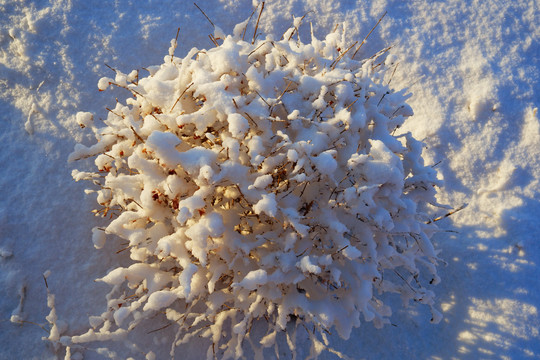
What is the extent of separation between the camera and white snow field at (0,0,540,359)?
1.53m

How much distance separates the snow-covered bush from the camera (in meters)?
1.14

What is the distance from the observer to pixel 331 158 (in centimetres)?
112

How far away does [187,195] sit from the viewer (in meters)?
1.21

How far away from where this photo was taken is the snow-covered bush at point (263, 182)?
3.74 feet

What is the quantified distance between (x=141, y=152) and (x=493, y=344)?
1580mm

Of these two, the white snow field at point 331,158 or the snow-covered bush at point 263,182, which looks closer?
the snow-covered bush at point 263,182

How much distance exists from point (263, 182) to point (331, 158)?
8.1 inches

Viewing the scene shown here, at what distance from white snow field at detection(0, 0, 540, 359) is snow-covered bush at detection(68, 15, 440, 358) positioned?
0.35ft

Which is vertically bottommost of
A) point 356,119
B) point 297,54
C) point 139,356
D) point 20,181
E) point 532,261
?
point 139,356

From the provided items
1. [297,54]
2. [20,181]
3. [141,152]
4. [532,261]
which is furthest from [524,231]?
[20,181]

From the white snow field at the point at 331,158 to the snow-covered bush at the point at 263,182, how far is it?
108 mm

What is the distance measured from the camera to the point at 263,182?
3.69ft

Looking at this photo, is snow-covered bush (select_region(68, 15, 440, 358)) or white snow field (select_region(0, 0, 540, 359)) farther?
white snow field (select_region(0, 0, 540, 359))

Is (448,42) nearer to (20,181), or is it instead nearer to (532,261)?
(532,261)
